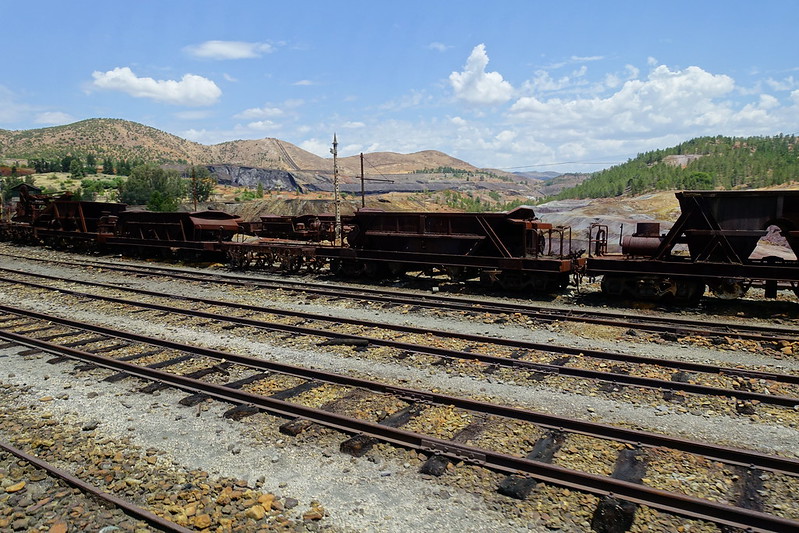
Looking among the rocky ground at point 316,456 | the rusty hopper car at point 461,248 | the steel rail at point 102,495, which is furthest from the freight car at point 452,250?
the steel rail at point 102,495

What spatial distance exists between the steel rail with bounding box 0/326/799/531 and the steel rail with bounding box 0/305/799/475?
111 centimetres

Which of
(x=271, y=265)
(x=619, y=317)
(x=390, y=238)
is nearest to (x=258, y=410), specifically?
(x=619, y=317)

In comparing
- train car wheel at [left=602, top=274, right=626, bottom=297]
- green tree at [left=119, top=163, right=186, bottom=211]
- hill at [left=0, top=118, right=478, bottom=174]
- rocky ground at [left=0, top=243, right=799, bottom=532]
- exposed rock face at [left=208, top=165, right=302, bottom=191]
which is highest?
hill at [left=0, top=118, right=478, bottom=174]

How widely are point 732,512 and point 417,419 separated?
3.39 meters

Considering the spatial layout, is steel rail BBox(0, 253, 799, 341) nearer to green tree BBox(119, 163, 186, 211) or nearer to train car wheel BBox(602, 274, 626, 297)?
train car wheel BBox(602, 274, 626, 297)

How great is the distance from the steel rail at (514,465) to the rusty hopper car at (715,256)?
993cm

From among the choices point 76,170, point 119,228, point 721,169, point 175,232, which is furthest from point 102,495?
point 76,170

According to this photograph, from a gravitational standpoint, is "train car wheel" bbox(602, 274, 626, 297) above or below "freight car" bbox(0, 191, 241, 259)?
below

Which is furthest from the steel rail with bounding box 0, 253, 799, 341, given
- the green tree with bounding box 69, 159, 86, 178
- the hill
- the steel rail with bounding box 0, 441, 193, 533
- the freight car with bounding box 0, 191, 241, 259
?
the hill

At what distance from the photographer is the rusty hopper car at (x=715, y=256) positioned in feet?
41.1

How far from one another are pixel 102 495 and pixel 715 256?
548 inches

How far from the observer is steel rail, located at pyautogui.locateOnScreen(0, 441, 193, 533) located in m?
4.41

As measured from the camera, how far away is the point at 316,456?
5695mm

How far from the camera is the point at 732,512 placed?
14.3ft
